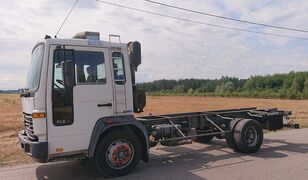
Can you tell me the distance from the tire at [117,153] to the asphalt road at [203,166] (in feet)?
0.75

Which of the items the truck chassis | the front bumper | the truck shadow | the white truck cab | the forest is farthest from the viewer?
the forest

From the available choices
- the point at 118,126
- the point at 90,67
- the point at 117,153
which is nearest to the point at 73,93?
the point at 90,67

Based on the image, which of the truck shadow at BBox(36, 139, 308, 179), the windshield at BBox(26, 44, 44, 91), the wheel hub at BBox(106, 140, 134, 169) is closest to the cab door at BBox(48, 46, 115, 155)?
the windshield at BBox(26, 44, 44, 91)

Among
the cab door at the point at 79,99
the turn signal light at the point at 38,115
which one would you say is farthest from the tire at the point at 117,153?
the turn signal light at the point at 38,115

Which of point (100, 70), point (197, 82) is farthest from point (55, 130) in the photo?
point (197, 82)

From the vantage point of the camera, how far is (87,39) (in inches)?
296

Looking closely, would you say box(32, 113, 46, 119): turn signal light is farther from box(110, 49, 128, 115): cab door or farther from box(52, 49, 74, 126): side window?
box(110, 49, 128, 115): cab door

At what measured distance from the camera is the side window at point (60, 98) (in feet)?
22.8

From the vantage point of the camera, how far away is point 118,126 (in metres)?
7.76

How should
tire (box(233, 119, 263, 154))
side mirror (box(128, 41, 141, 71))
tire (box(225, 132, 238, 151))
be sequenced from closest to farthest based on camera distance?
side mirror (box(128, 41, 141, 71))
tire (box(233, 119, 263, 154))
tire (box(225, 132, 238, 151))

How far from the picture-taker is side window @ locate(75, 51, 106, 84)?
23.8 feet

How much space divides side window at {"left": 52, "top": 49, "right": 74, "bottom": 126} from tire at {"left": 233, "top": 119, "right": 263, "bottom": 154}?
15.6 ft

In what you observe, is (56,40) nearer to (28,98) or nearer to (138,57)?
(28,98)

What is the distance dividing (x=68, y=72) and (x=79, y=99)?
26.4 inches
